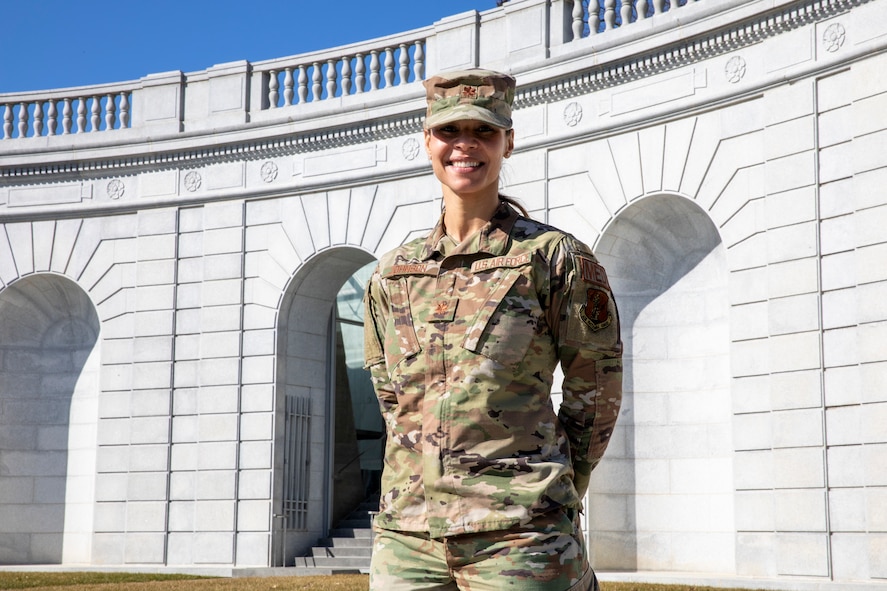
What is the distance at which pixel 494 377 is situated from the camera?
11.1ft

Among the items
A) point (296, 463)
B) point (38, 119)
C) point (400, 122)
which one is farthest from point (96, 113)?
point (296, 463)

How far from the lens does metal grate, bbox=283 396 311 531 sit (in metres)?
18.4

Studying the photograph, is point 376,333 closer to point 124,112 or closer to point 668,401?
point 668,401

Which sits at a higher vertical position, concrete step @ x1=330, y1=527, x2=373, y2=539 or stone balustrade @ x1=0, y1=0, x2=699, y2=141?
stone balustrade @ x1=0, y1=0, x2=699, y2=141

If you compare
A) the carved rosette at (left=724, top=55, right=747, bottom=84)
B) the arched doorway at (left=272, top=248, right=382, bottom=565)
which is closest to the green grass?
the arched doorway at (left=272, top=248, right=382, bottom=565)

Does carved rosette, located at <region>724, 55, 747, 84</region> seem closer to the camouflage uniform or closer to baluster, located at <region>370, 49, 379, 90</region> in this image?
baluster, located at <region>370, 49, 379, 90</region>

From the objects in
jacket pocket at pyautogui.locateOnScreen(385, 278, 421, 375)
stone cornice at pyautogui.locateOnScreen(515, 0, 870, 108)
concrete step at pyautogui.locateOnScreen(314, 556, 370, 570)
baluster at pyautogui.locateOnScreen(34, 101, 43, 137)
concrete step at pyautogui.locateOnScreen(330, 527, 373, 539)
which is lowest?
concrete step at pyautogui.locateOnScreen(314, 556, 370, 570)

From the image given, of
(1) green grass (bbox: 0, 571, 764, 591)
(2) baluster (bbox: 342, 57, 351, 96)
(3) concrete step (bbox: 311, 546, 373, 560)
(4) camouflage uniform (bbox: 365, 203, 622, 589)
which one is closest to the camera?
(4) camouflage uniform (bbox: 365, 203, 622, 589)

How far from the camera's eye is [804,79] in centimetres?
1395

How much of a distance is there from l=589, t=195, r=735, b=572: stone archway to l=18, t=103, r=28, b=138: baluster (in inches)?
420

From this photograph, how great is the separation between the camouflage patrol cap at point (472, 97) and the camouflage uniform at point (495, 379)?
0.32 metres

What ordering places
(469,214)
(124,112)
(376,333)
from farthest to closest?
(124,112), (376,333), (469,214)

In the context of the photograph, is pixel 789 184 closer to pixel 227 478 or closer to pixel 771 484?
pixel 771 484

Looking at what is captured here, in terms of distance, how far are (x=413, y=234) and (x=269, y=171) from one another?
2847 millimetres
